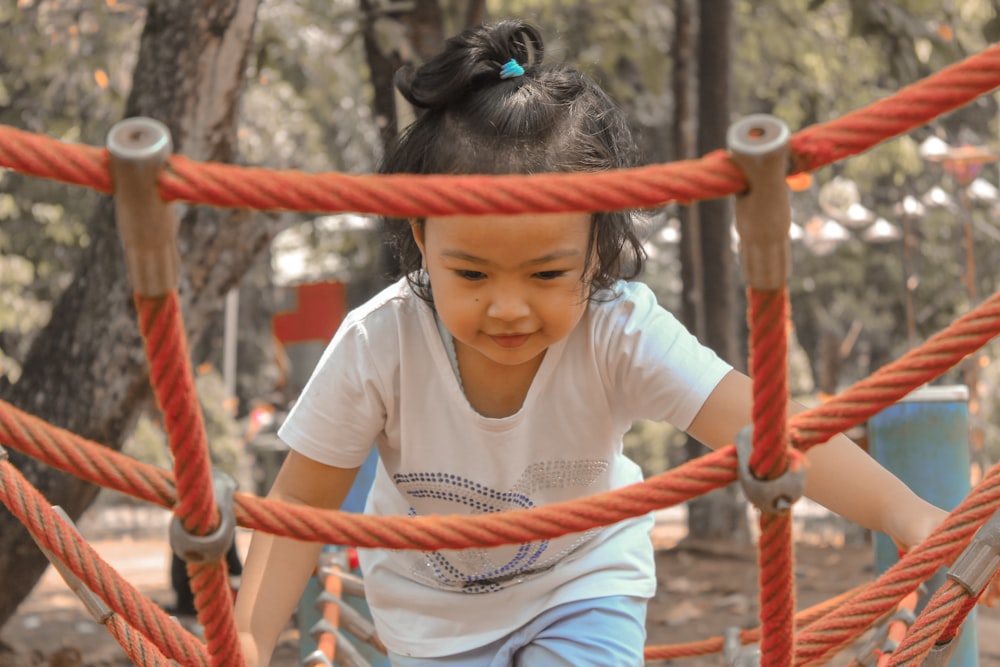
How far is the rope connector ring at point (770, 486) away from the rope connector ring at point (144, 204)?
0.53 metres

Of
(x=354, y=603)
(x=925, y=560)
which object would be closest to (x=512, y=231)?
(x=925, y=560)

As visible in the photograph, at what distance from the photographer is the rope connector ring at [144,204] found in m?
0.98

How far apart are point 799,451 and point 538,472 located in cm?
71

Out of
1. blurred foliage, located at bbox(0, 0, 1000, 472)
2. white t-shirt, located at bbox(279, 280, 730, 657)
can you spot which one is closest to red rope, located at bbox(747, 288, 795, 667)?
white t-shirt, located at bbox(279, 280, 730, 657)

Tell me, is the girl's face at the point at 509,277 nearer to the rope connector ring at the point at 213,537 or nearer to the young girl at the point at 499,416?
the young girl at the point at 499,416

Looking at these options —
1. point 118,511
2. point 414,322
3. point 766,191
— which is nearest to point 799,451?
point 766,191

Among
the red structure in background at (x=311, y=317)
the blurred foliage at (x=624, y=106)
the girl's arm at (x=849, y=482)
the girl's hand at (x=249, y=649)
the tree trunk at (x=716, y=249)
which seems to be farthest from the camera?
the tree trunk at (x=716, y=249)

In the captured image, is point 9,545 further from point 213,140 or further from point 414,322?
point 414,322

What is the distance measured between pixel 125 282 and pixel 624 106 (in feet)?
15.2

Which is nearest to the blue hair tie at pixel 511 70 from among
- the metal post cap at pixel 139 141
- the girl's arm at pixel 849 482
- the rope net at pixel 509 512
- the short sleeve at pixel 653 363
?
the short sleeve at pixel 653 363

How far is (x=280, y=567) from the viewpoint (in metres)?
1.75

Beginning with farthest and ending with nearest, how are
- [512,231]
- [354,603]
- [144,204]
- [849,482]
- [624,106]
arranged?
[624,106], [354,603], [849,482], [512,231], [144,204]

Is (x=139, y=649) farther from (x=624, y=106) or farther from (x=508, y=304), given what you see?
(x=624, y=106)

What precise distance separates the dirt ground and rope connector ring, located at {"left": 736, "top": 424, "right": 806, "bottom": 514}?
2392 mm
